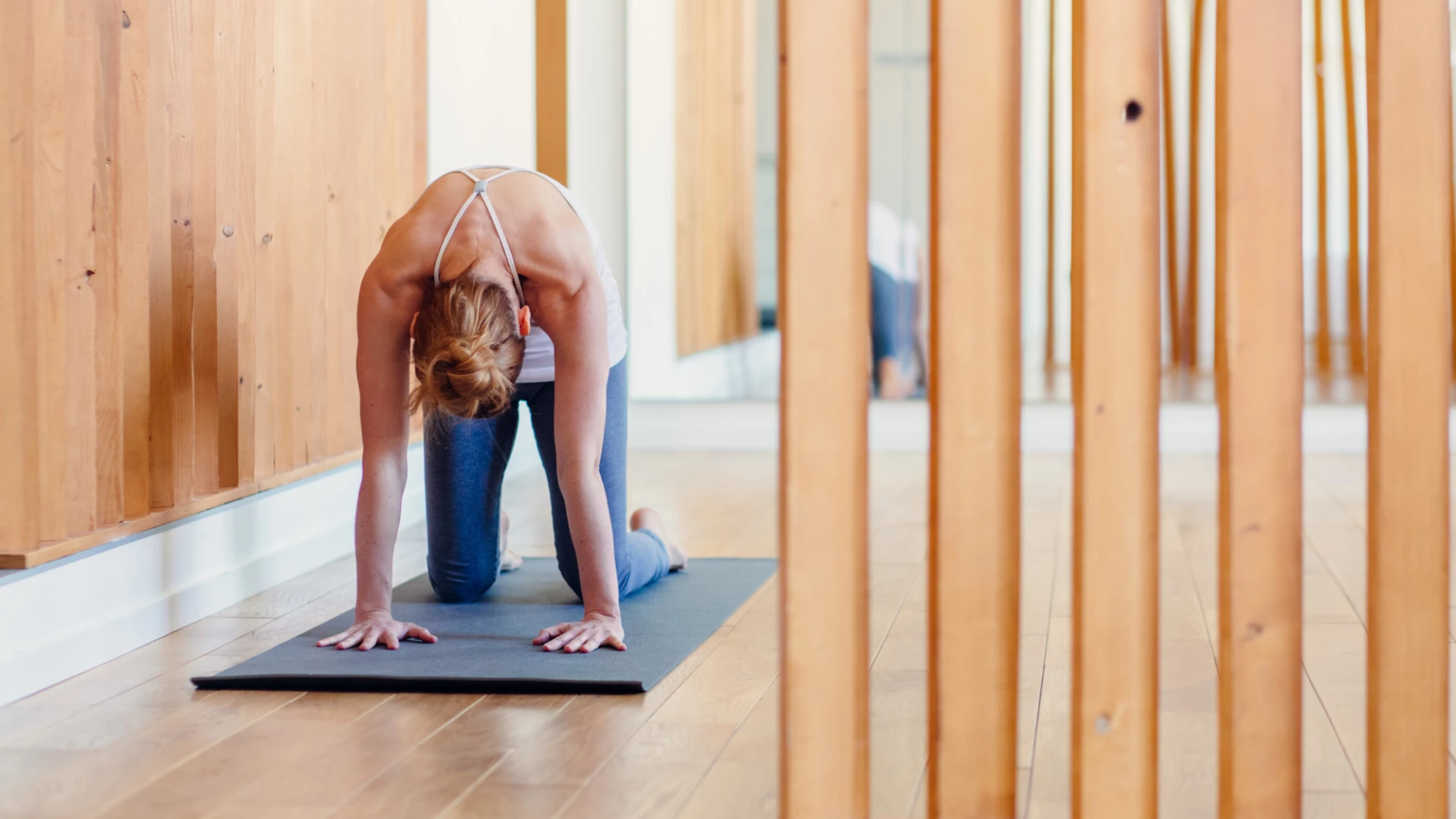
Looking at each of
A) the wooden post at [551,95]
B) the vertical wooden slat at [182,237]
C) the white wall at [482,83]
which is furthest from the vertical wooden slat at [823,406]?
the wooden post at [551,95]

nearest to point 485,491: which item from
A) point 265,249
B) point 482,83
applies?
point 265,249

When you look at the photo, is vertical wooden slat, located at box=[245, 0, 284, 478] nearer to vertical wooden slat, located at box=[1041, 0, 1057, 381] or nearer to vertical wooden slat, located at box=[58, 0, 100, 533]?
vertical wooden slat, located at box=[58, 0, 100, 533]

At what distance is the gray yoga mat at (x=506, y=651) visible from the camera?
2.15m

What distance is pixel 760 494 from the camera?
4.45 meters

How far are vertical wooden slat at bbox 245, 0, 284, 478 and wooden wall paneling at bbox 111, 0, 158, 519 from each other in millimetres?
411

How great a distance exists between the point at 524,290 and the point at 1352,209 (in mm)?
4771

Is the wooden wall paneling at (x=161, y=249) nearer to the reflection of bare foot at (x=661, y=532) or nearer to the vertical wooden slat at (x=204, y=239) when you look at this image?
the vertical wooden slat at (x=204, y=239)

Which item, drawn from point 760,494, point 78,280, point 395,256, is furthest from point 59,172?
point 760,494

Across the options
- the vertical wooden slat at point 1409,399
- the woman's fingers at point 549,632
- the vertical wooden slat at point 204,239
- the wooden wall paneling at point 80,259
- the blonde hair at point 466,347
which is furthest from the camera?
the vertical wooden slat at point 204,239

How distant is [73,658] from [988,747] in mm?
1677

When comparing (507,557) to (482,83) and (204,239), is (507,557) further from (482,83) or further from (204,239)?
(482,83)

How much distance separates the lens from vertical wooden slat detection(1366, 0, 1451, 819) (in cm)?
131

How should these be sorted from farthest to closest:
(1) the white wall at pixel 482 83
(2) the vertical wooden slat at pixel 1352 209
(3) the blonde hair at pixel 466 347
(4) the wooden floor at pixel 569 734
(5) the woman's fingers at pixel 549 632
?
(2) the vertical wooden slat at pixel 1352 209
(1) the white wall at pixel 482 83
(5) the woman's fingers at pixel 549 632
(3) the blonde hair at pixel 466 347
(4) the wooden floor at pixel 569 734

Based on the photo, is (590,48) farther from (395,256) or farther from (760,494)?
(395,256)
